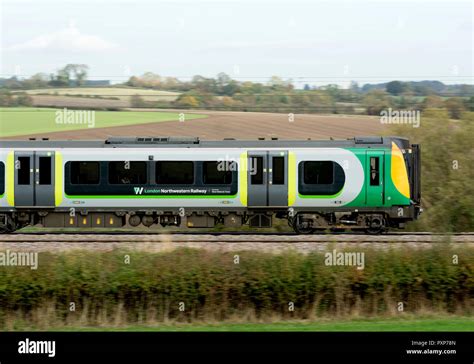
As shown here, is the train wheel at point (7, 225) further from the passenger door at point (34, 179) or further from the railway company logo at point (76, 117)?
the railway company logo at point (76, 117)

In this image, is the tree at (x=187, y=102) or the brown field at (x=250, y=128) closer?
the brown field at (x=250, y=128)

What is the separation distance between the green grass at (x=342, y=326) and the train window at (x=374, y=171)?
Result: 31.1ft

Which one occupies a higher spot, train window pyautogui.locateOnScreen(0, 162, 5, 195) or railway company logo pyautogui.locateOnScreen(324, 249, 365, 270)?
train window pyautogui.locateOnScreen(0, 162, 5, 195)

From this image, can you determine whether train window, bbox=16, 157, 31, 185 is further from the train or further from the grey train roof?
the grey train roof

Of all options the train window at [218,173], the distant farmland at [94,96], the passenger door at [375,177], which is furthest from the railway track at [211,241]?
the distant farmland at [94,96]

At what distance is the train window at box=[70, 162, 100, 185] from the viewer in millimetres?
26047

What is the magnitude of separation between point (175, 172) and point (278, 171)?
345 cm

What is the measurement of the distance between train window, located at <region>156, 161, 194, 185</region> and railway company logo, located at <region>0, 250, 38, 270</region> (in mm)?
6410

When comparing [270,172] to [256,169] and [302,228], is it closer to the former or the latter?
[256,169]

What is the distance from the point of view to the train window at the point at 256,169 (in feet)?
84.5

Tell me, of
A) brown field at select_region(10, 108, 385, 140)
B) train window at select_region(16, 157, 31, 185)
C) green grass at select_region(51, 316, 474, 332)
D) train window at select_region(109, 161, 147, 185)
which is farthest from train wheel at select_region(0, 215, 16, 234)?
brown field at select_region(10, 108, 385, 140)

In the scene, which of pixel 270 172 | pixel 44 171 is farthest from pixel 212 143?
pixel 44 171
